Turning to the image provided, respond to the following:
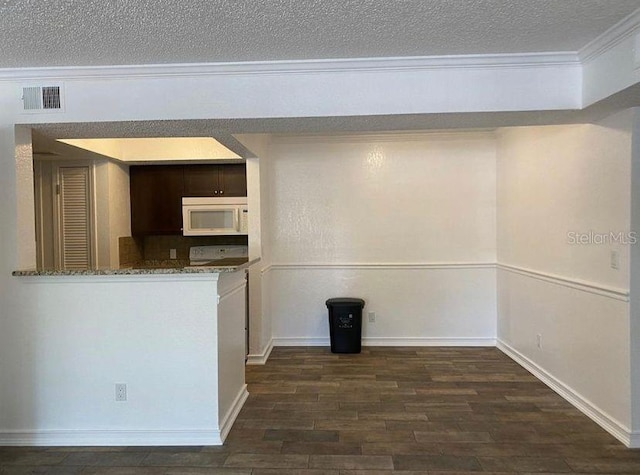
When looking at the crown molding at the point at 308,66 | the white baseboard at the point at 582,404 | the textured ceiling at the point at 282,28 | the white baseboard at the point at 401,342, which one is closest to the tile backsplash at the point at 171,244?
the white baseboard at the point at 401,342

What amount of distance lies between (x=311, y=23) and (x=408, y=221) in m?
3.10

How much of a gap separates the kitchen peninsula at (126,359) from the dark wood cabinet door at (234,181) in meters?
2.39

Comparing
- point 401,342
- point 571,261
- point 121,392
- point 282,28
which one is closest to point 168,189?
point 121,392

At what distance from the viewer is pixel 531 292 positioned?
3.97 metres

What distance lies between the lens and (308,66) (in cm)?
261

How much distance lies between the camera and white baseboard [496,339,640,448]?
8.79 feet

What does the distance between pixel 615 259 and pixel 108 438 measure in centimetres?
342

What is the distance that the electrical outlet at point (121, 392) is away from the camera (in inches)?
109

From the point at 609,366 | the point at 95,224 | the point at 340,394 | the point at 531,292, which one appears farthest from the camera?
the point at 95,224

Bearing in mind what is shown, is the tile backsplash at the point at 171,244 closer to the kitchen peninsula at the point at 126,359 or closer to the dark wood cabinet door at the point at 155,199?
the dark wood cabinet door at the point at 155,199

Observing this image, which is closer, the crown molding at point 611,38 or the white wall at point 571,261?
the crown molding at point 611,38

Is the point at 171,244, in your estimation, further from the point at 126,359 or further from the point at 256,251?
the point at 126,359

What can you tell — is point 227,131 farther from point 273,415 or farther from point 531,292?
point 531,292

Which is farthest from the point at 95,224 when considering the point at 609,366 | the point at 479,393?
the point at 609,366
